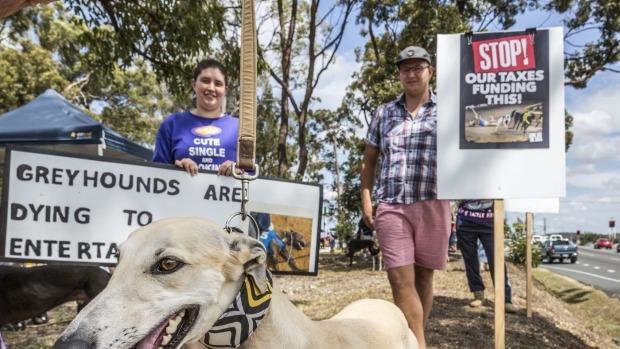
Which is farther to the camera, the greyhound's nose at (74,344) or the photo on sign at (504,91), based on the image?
the photo on sign at (504,91)

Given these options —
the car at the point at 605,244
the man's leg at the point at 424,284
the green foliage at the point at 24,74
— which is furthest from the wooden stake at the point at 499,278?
the car at the point at 605,244

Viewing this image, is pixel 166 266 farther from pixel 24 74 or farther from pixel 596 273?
pixel 596 273

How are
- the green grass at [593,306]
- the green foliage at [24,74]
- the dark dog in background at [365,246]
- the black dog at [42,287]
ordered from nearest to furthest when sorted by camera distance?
the black dog at [42,287]
the green grass at [593,306]
the dark dog in background at [365,246]
the green foliage at [24,74]

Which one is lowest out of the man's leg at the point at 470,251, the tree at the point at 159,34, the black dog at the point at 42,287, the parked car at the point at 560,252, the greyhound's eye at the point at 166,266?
the parked car at the point at 560,252

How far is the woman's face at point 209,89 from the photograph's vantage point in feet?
9.73

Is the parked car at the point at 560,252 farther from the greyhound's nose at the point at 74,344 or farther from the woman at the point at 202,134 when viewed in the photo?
the greyhound's nose at the point at 74,344

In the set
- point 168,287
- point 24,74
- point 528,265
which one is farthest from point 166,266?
point 24,74

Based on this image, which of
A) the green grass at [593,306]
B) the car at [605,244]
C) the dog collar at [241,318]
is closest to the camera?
the dog collar at [241,318]

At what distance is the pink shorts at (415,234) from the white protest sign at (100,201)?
598mm

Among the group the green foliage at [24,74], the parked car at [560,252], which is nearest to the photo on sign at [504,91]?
the green foliage at [24,74]

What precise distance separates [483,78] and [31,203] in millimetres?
3034

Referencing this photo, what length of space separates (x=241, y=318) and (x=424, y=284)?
2200 millimetres

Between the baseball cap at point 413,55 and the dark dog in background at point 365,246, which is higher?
the baseball cap at point 413,55

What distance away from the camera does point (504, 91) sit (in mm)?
3273
